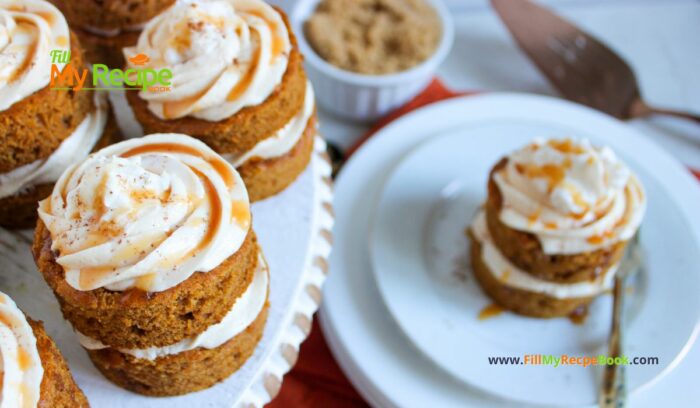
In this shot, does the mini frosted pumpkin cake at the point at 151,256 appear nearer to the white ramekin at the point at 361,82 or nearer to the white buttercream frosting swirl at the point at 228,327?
the white buttercream frosting swirl at the point at 228,327

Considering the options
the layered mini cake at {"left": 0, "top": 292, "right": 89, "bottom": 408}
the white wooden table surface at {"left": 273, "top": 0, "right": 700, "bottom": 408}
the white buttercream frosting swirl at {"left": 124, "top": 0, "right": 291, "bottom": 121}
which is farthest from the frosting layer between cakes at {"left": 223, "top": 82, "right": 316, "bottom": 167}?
the white wooden table surface at {"left": 273, "top": 0, "right": 700, "bottom": 408}

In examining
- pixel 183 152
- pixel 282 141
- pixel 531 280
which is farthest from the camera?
pixel 531 280

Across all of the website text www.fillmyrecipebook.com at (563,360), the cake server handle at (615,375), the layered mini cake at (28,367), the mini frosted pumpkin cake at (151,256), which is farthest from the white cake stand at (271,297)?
the cake server handle at (615,375)

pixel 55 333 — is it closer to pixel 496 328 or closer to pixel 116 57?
pixel 116 57

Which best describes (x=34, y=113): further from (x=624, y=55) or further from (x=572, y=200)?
(x=624, y=55)

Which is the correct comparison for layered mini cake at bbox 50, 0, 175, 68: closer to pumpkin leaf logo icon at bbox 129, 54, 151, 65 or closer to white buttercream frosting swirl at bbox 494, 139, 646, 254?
pumpkin leaf logo icon at bbox 129, 54, 151, 65

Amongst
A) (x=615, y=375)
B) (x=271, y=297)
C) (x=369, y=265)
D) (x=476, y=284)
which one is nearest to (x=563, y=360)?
(x=615, y=375)

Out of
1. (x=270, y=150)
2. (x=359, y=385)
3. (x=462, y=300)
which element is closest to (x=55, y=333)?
(x=270, y=150)
